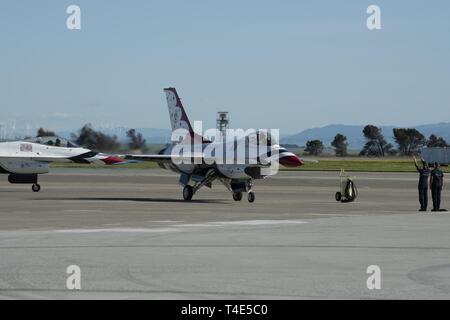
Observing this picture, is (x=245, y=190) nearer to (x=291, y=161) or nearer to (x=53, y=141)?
(x=291, y=161)

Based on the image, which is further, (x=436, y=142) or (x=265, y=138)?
(x=436, y=142)

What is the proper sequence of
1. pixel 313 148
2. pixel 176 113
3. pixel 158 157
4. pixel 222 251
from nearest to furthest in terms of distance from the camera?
pixel 222 251 < pixel 158 157 < pixel 176 113 < pixel 313 148

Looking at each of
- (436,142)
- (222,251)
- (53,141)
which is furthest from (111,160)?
(436,142)

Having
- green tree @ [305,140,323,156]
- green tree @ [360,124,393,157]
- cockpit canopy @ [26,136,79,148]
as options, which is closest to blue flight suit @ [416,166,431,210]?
cockpit canopy @ [26,136,79,148]

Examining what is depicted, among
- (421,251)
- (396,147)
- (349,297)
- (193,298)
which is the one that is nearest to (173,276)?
(193,298)

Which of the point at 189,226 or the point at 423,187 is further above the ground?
the point at 423,187

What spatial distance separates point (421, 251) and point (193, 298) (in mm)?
6909

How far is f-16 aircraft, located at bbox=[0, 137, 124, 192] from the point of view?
42.1 metres

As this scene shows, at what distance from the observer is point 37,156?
138 feet

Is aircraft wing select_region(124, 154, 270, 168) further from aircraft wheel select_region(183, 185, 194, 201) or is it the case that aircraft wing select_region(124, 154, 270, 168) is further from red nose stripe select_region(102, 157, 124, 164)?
red nose stripe select_region(102, 157, 124, 164)

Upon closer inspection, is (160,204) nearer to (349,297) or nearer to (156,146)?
(156,146)

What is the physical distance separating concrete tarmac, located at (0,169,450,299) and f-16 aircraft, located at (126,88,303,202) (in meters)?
1.69

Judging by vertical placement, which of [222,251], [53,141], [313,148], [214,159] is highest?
[313,148]

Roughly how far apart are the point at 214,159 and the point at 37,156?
394 inches
